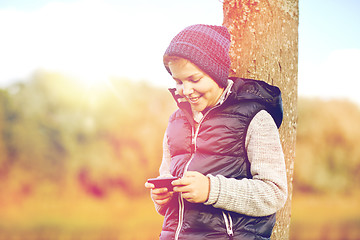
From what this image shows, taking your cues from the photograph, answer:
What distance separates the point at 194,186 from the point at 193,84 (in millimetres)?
511

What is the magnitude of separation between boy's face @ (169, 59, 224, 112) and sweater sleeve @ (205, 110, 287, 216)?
10.3 inches

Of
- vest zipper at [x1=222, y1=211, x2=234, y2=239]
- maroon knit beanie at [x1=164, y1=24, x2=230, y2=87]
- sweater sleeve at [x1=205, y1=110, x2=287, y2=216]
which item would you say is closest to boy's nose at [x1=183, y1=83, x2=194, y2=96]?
maroon knit beanie at [x1=164, y1=24, x2=230, y2=87]

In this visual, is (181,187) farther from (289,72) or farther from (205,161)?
(289,72)

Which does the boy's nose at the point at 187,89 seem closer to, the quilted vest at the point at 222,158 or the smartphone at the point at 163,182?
the quilted vest at the point at 222,158

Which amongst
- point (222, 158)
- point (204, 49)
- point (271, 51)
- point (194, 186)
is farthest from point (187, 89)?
point (271, 51)

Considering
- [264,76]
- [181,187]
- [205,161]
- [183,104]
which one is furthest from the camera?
[264,76]

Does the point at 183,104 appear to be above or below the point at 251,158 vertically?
above

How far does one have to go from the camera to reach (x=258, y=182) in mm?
1756

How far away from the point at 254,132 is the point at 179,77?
Result: 46cm

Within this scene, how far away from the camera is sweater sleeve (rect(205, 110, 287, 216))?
173 cm

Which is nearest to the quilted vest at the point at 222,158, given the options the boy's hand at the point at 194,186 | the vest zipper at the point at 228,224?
the vest zipper at the point at 228,224

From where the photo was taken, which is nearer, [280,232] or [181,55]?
[181,55]

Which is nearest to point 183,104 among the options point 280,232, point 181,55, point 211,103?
point 211,103

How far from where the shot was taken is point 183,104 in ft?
6.70
